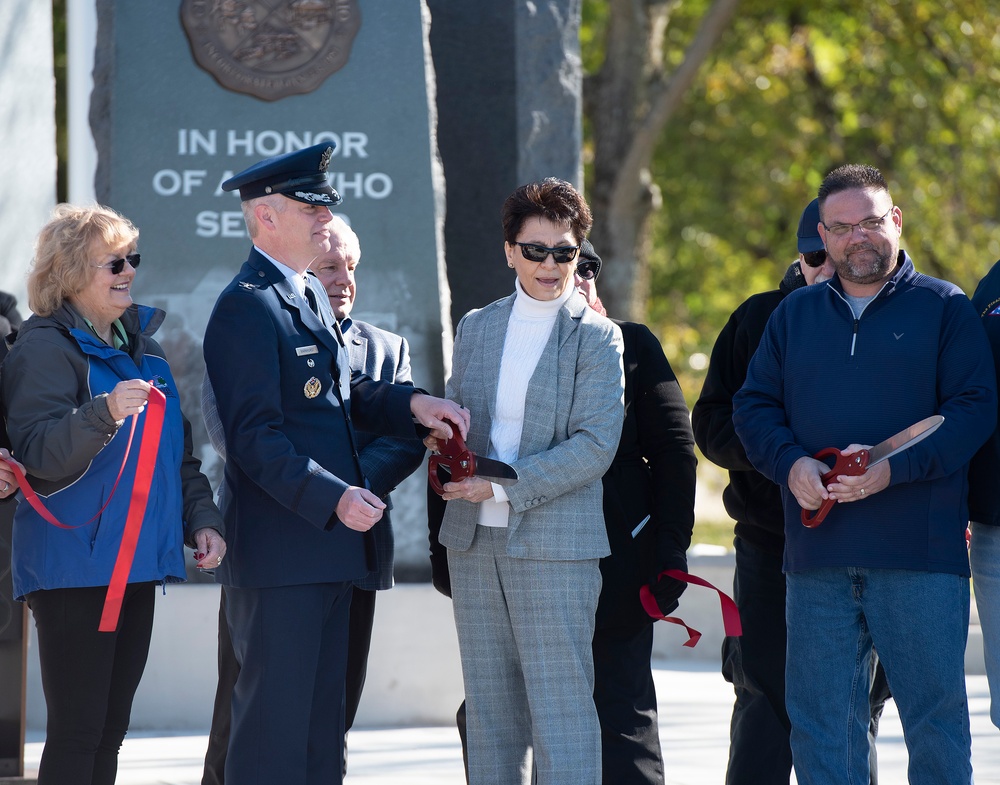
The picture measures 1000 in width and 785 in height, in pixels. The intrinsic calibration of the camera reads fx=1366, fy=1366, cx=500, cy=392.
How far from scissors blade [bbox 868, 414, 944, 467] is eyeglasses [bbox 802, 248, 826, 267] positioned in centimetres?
88

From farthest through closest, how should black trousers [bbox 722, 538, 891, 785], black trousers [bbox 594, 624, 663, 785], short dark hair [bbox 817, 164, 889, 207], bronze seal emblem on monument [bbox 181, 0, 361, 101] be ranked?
bronze seal emblem on monument [bbox 181, 0, 361, 101] → black trousers [bbox 722, 538, 891, 785] → black trousers [bbox 594, 624, 663, 785] → short dark hair [bbox 817, 164, 889, 207]

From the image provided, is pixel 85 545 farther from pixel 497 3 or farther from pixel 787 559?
pixel 497 3

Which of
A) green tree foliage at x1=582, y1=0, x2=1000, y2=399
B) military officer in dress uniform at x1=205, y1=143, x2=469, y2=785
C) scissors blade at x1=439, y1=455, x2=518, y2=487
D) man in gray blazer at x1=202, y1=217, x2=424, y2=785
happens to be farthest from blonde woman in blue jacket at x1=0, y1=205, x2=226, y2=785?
green tree foliage at x1=582, y1=0, x2=1000, y2=399

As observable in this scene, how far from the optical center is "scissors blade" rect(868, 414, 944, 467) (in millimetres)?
3297

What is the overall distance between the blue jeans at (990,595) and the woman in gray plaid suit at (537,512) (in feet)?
3.29

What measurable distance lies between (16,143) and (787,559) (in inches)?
180

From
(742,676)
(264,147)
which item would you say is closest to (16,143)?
(264,147)

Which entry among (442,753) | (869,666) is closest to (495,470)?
(869,666)

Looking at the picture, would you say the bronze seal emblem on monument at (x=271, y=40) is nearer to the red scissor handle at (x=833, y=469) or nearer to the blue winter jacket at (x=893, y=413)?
the blue winter jacket at (x=893, y=413)

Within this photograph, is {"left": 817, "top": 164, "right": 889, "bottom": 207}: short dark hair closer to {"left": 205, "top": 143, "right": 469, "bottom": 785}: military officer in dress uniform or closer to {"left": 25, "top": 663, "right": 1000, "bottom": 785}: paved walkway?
{"left": 205, "top": 143, "right": 469, "bottom": 785}: military officer in dress uniform

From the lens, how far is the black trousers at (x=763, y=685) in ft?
13.1

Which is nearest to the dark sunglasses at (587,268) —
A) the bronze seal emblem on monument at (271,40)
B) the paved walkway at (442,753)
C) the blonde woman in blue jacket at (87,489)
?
the blonde woman in blue jacket at (87,489)

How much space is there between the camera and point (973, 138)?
1309 centimetres

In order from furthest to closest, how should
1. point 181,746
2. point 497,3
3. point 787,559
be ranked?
point 497,3
point 181,746
point 787,559
